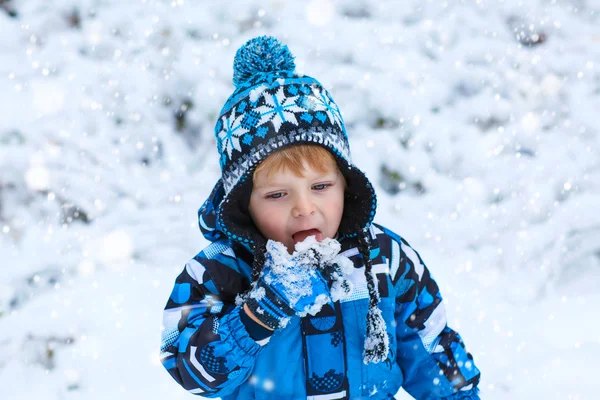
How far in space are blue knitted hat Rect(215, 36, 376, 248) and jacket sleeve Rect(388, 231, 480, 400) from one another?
0.29 meters

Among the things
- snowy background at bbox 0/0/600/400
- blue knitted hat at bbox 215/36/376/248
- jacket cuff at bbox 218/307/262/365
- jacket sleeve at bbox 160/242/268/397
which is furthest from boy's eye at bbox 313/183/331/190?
snowy background at bbox 0/0/600/400

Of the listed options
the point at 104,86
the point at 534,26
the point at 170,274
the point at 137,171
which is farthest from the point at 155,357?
the point at 534,26

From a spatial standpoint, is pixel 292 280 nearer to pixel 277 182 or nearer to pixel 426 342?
pixel 277 182

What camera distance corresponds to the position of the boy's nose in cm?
170

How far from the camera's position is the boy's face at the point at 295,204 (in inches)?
67.5

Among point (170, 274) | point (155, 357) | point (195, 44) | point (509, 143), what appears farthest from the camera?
point (195, 44)

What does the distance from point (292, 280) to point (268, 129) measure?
1.67 feet

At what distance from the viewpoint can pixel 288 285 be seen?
161 centimetres

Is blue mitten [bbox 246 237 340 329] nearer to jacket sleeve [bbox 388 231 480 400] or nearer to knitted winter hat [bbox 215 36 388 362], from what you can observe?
knitted winter hat [bbox 215 36 388 362]

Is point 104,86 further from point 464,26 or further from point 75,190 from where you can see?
point 464,26

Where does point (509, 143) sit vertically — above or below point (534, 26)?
below

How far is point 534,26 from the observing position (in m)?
5.09

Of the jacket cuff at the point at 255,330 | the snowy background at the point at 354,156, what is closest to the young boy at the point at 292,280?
the jacket cuff at the point at 255,330

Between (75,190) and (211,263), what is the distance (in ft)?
8.80
